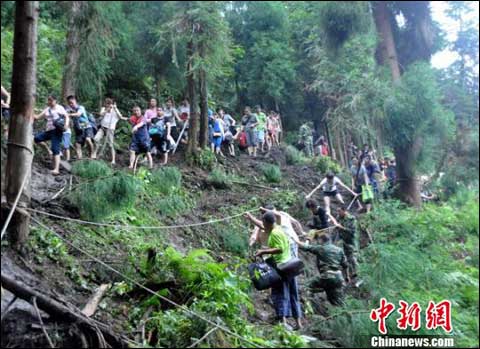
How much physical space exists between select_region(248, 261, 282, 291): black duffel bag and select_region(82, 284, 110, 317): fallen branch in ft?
6.51

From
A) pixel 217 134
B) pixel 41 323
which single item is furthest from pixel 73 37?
pixel 217 134

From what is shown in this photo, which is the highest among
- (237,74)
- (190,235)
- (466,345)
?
(237,74)

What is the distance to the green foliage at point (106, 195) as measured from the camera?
24.1 ft

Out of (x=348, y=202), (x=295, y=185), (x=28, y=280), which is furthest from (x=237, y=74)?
(x=28, y=280)

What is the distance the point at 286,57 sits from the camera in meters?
21.7

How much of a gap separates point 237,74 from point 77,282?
1622 centimetres

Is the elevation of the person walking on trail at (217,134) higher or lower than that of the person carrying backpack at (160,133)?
higher

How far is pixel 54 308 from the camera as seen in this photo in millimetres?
4934

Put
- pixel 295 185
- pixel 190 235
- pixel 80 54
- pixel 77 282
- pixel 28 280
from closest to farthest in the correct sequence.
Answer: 1. pixel 28 280
2. pixel 77 282
3. pixel 80 54
4. pixel 190 235
5. pixel 295 185

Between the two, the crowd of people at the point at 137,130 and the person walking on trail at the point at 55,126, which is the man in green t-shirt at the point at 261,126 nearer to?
the crowd of people at the point at 137,130

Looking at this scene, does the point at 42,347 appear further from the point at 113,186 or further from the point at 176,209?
the point at 176,209

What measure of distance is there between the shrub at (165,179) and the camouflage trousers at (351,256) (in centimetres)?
385

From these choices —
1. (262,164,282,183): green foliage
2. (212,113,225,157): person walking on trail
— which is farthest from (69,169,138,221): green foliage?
(262,164,282,183): green foliage

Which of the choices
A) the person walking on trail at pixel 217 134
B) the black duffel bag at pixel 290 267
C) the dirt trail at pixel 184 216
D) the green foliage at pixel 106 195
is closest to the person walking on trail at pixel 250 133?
the dirt trail at pixel 184 216
